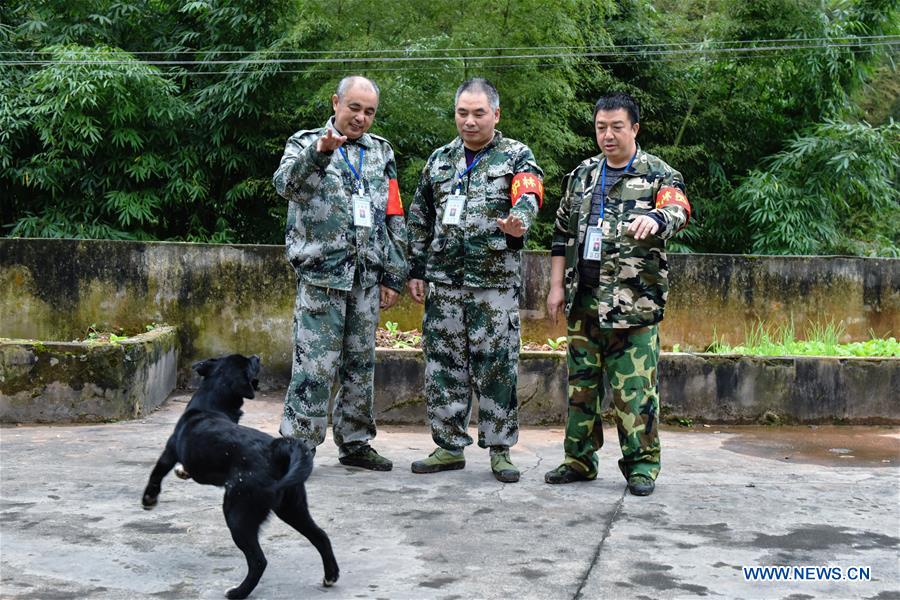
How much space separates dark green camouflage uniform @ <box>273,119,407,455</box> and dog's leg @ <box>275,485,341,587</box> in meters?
1.40

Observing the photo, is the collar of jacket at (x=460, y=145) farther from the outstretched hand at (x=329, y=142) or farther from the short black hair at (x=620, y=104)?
the outstretched hand at (x=329, y=142)

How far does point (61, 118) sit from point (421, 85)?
10.1 ft

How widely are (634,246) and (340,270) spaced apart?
127 cm

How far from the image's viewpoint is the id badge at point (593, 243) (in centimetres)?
427

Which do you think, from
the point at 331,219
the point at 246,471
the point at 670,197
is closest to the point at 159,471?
the point at 246,471

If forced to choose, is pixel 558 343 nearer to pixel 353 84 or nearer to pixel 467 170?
pixel 467 170

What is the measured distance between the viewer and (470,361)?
4.53 metres

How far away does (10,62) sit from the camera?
29.2ft

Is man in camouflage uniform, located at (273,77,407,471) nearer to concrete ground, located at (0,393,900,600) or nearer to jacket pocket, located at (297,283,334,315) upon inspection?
jacket pocket, located at (297,283,334,315)

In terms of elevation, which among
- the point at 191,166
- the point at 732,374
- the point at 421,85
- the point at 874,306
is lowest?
the point at 732,374

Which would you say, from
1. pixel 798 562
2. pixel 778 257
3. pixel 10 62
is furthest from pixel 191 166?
pixel 798 562

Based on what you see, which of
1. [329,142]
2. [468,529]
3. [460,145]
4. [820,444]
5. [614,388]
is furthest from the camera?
[820,444]

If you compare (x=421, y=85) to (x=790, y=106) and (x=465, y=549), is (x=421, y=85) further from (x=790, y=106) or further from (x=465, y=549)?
(x=465, y=549)

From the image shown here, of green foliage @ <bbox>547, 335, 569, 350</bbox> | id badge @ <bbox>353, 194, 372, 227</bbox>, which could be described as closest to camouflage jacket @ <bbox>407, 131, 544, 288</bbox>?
id badge @ <bbox>353, 194, 372, 227</bbox>
